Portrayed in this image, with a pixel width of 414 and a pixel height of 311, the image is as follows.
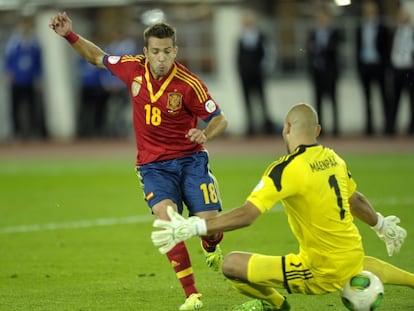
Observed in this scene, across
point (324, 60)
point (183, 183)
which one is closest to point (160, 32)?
point (183, 183)

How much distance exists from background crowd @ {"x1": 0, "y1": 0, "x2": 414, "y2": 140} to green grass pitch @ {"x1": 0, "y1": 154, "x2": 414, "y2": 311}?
2.85 meters

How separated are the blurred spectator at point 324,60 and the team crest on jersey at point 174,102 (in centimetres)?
1374

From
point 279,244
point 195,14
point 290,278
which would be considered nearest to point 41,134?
point 195,14

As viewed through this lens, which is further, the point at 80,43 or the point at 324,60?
the point at 324,60

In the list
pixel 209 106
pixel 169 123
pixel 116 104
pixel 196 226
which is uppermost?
pixel 209 106

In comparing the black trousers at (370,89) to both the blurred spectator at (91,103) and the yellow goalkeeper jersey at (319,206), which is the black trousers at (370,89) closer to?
the blurred spectator at (91,103)

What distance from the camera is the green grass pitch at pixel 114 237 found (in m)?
9.02

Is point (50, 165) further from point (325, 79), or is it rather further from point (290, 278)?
point (290, 278)

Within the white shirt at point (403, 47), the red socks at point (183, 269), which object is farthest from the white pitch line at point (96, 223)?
the white shirt at point (403, 47)

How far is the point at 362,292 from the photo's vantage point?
754 centimetres

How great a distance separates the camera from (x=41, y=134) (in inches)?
1054

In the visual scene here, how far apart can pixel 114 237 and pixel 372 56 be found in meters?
11.1

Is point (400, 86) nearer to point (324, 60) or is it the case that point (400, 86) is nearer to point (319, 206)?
point (324, 60)

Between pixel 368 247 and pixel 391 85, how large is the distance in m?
12.4
